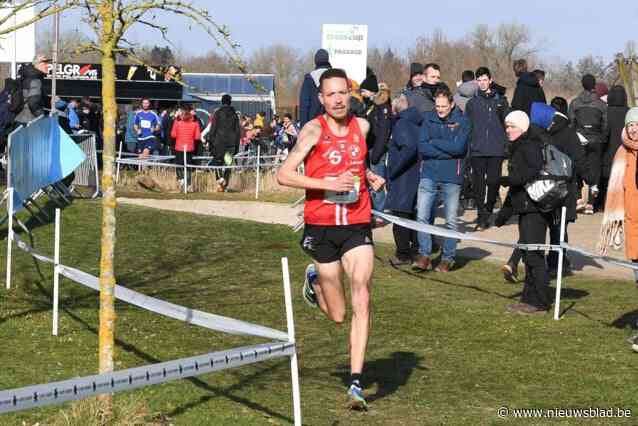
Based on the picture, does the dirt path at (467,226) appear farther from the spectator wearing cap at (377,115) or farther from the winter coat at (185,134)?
the winter coat at (185,134)

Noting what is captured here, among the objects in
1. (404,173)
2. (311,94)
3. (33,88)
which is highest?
(311,94)

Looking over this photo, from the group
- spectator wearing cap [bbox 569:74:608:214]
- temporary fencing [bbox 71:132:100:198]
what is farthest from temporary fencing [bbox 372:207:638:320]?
temporary fencing [bbox 71:132:100:198]

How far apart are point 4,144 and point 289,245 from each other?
5.94 metres

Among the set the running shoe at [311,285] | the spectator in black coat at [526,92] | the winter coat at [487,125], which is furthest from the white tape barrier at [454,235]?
the spectator in black coat at [526,92]

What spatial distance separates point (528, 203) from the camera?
36.1 ft

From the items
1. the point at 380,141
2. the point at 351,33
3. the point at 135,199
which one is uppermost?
the point at 351,33

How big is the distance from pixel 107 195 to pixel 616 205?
4991 mm

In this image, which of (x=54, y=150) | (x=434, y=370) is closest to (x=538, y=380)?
(x=434, y=370)

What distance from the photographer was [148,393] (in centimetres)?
733

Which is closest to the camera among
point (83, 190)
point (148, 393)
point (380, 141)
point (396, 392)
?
point (148, 393)

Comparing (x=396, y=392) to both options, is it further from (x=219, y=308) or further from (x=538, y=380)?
(x=219, y=308)

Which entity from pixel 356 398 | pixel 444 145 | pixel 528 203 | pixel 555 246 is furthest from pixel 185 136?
pixel 356 398

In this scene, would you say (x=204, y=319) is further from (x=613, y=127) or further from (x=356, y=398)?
(x=613, y=127)

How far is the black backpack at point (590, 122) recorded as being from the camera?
19.4m
